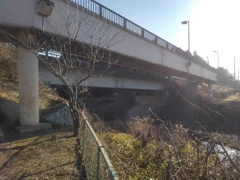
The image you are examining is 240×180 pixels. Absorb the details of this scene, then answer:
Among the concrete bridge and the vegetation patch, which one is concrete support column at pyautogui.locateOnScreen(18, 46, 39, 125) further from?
the vegetation patch

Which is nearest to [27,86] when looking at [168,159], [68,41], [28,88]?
[28,88]

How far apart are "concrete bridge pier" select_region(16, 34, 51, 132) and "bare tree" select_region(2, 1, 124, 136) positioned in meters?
0.49

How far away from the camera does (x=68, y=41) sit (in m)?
11.0

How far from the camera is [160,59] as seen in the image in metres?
23.4

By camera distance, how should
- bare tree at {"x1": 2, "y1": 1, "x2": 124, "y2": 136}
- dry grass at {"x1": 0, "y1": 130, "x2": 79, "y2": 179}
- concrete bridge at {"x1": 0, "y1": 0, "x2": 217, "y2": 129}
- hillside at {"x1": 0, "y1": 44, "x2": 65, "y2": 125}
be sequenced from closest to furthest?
dry grass at {"x1": 0, "y1": 130, "x2": 79, "y2": 179} < bare tree at {"x1": 2, "y1": 1, "x2": 124, "y2": 136} < concrete bridge at {"x1": 0, "y1": 0, "x2": 217, "y2": 129} < hillside at {"x1": 0, "y1": 44, "x2": 65, "y2": 125}

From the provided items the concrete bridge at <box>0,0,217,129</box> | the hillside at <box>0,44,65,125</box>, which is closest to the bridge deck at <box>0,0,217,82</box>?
the concrete bridge at <box>0,0,217,129</box>

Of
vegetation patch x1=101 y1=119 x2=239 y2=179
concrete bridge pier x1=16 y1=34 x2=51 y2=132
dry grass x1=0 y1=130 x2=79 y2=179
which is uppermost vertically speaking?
concrete bridge pier x1=16 y1=34 x2=51 y2=132

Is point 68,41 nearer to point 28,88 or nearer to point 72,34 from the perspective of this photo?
point 72,34

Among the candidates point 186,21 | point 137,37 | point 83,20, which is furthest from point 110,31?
point 186,21

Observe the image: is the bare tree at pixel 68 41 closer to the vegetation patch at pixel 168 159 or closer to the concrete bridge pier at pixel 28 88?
the concrete bridge pier at pixel 28 88

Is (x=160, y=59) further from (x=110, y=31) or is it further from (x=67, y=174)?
(x=67, y=174)

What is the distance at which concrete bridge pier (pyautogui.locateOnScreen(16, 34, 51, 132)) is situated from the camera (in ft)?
35.5

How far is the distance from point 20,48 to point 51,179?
6956 millimetres

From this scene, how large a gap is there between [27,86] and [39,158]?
192 inches
